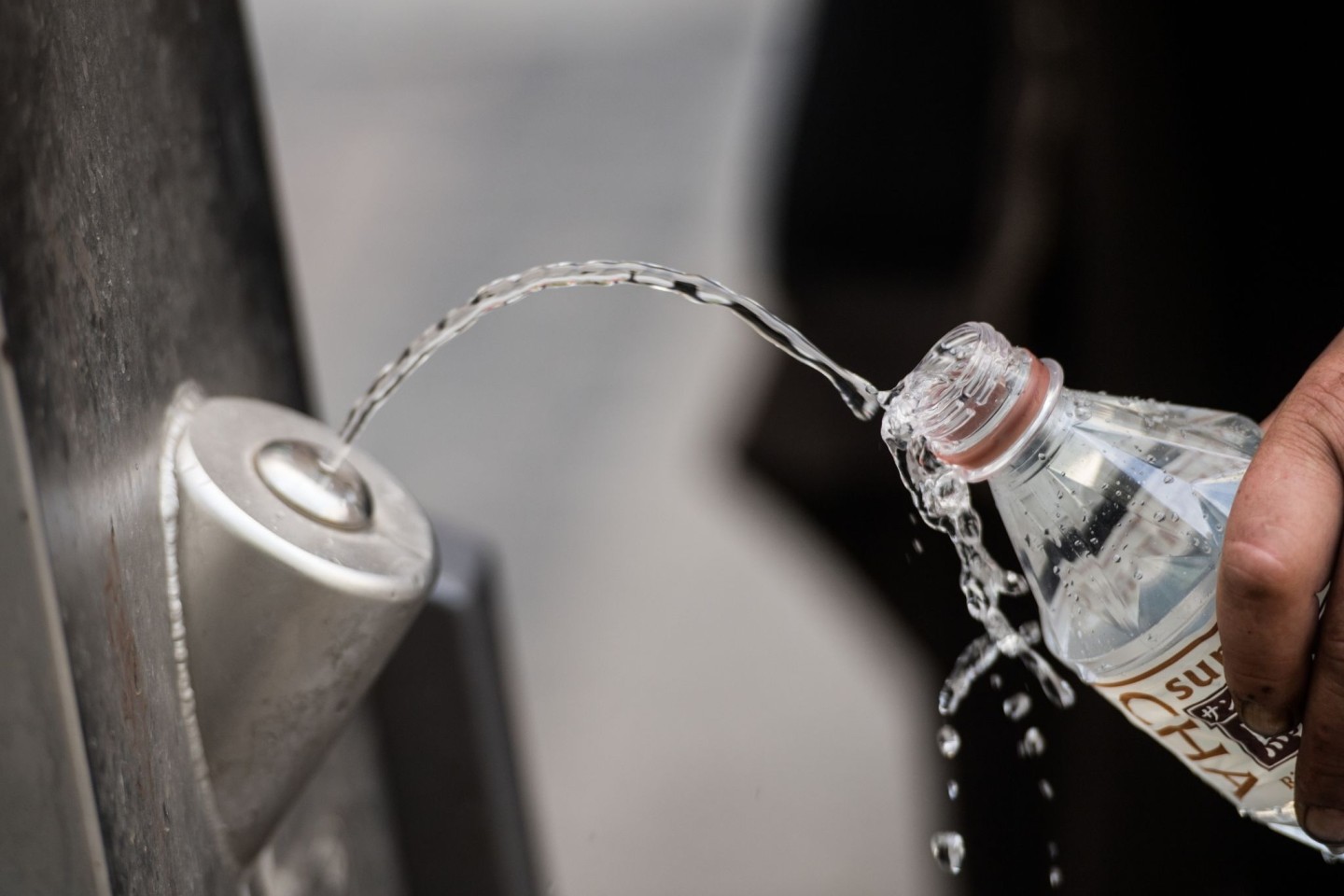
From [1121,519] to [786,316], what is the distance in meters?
1.02

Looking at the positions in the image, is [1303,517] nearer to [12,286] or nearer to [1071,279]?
[12,286]

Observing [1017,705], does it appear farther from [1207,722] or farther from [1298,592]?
[1298,592]

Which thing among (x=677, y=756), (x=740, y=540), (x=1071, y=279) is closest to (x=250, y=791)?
(x=1071, y=279)

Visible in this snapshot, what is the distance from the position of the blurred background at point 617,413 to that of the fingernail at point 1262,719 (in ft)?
2.46

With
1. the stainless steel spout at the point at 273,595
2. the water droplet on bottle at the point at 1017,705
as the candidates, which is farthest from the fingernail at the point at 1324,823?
the stainless steel spout at the point at 273,595

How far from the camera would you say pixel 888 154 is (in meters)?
1.58

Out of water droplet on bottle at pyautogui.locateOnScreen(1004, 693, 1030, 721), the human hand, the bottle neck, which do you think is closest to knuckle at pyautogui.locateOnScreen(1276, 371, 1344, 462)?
the human hand

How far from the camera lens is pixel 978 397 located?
0.70 m

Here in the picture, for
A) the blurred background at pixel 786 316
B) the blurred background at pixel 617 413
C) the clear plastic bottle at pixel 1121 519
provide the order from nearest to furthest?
the clear plastic bottle at pixel 1121 519
the blurred background at pixel 786 316
the blurred background at pixel 617 413

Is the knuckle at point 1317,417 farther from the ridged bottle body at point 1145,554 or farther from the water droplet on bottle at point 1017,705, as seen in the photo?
the water droplet on bottle at point 1017,705

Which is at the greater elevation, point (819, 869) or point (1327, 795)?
point (1327, 795)

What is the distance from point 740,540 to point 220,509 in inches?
→ 102

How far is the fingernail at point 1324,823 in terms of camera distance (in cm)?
65

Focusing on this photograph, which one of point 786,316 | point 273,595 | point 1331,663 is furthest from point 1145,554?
point 786,316
